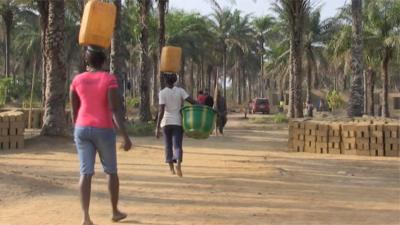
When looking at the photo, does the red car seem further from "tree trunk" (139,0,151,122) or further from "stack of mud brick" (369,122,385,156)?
"stack of mud brick" (369,122,385,156)

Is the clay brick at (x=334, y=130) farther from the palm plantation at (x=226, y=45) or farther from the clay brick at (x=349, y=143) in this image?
the palm plantation at (x=226, y=45)

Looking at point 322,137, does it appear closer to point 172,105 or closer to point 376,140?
point 376,140

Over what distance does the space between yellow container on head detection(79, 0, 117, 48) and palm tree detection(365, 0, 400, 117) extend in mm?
24953

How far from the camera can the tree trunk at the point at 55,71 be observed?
580 inches

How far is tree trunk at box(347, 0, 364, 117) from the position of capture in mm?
16641

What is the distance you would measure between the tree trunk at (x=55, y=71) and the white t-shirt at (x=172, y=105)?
6607 millimetres

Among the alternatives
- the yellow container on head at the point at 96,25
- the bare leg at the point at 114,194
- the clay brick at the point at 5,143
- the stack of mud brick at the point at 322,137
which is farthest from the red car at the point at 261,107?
the bare leg at the point at 114,194

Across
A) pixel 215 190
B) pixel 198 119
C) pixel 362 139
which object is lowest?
pixel 215 190

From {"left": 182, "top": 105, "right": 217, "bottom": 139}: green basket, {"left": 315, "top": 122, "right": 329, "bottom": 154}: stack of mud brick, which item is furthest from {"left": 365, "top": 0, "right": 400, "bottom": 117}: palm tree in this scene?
{"left": 182, "top": 105, "right": 217, "bottom": 139}: green basket

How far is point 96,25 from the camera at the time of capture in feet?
26.1

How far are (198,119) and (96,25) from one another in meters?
2.10

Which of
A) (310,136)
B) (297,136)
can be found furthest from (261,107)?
(310,136)

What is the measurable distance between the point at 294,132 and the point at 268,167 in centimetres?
437

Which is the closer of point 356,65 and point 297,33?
point 356,65
